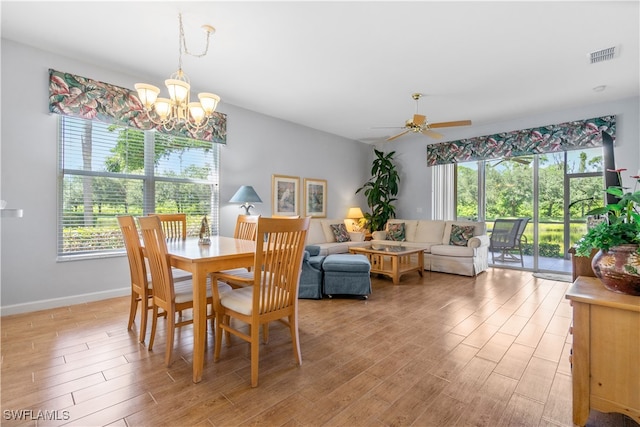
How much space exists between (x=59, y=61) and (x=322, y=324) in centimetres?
394

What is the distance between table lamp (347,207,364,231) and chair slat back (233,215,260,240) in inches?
143

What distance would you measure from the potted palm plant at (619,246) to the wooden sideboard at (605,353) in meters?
0.07

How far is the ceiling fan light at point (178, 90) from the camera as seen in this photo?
7.71 feet

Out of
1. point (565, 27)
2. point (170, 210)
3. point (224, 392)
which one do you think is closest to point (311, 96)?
point (170, 210)

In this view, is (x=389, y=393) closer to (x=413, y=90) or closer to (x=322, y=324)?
(x=322, y=324)

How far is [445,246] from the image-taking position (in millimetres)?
5211

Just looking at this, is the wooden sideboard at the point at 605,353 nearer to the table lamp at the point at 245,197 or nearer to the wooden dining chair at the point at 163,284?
the wooden dining chair at the point at 163,284

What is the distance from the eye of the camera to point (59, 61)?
10.5 feet

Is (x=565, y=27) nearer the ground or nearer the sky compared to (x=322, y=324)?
nearer the sky

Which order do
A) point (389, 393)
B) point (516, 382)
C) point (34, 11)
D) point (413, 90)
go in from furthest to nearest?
point (413, 90)
point (34, 11)
point (516, 382)
point (389, 393)

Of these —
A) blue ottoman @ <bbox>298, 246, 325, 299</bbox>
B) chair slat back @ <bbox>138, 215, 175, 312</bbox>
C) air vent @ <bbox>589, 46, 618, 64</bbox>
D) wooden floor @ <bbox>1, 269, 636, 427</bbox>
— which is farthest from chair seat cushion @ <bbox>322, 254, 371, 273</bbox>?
air vent @ <bbox>589, 46, 618, 64</bbox>

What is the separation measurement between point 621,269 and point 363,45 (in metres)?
2.67

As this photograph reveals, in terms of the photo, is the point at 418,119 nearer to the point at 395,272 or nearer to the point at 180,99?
the point at 395,272

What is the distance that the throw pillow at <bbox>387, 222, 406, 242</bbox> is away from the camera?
5.94 metres
